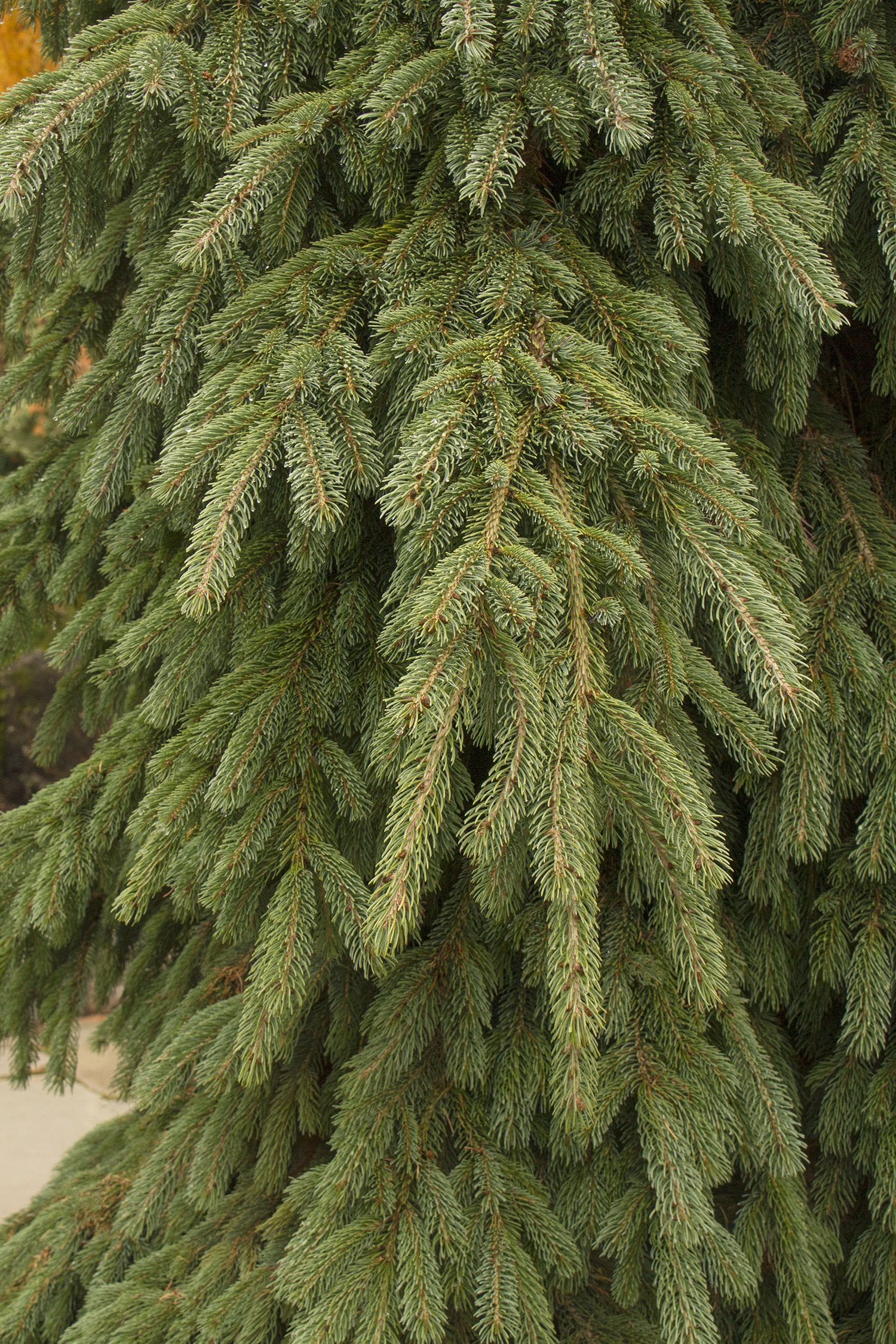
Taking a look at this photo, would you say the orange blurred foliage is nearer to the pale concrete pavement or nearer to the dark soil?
the dark soil

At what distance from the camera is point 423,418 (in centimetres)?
108

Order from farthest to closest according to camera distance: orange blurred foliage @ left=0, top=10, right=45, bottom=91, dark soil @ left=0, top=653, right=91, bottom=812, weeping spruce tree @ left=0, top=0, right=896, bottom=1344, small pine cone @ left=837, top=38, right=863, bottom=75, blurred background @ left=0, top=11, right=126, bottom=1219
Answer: orange blurred foliage @ left=0, top=10, right=45, bottom=91
dark soil @ left=0, top=653, right=91, bottom=812
blurred background @ left=0, top=11, right=126, bottom=1219
small pine cone @ left=837, top=38, right=863, bottom=75
weeping spruce tree @ left=0, top=0, right=896, bottom=1344

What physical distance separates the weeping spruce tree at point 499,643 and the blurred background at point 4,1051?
195 cm

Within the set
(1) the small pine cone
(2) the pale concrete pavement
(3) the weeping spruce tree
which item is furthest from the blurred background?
(1) the small pine cone

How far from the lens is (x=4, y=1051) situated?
303 cm

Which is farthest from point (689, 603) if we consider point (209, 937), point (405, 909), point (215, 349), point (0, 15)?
point (0, 15)

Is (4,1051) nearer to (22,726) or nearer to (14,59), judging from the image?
(22,726)

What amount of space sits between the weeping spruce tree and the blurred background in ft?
6.41

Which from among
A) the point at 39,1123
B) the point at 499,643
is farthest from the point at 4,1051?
the point at 499,643

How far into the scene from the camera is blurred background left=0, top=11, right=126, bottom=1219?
4074 millimetres

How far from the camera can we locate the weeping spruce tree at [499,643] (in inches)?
42.9

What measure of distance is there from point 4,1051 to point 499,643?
2.70m

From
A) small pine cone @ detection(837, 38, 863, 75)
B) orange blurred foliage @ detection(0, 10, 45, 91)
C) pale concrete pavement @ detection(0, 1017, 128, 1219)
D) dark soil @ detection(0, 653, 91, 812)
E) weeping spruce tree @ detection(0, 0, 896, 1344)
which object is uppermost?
orange blurred foliage @ detection(0, 10, 45, 91)

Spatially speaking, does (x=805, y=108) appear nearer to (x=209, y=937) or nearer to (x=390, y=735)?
(x=390, y=735)
